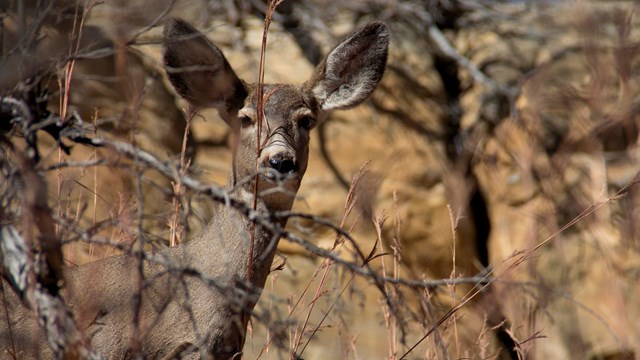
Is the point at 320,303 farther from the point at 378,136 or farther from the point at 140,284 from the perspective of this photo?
the point at 140,284

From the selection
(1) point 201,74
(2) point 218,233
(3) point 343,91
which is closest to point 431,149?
(3) point 343,91

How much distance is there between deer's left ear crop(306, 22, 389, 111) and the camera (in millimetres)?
5355

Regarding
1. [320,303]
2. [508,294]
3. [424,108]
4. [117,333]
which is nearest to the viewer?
[508,294]

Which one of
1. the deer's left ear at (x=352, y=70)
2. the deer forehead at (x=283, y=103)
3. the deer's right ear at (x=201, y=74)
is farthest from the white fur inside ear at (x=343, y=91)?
the deer's right ear at (x=201, y=74)

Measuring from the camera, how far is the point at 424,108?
880 centimetres

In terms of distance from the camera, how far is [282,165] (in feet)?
14.4

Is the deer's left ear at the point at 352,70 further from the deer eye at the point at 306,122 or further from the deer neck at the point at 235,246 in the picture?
the deer neck at the point at 235,246

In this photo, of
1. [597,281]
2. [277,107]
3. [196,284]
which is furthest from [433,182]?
[196,284]

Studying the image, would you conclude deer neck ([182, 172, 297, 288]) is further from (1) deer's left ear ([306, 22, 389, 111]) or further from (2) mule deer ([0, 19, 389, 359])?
(1) deer's left ear ([306, 22, 389, 111])

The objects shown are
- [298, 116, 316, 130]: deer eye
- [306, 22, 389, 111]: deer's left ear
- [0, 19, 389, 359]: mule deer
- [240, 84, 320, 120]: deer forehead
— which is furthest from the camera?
[306, 22, 389, 111]: deer's left ear

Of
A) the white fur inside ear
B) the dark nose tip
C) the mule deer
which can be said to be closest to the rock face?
the white fur inside ear

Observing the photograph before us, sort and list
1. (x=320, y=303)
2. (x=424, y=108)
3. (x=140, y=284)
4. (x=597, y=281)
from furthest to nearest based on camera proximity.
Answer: (x=424, y=108) → (x=597, y=281) → (x=320, y=303) → (x=140, y=284)

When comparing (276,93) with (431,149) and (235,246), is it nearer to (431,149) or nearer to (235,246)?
(235,246)

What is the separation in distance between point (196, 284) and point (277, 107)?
1185 mm
